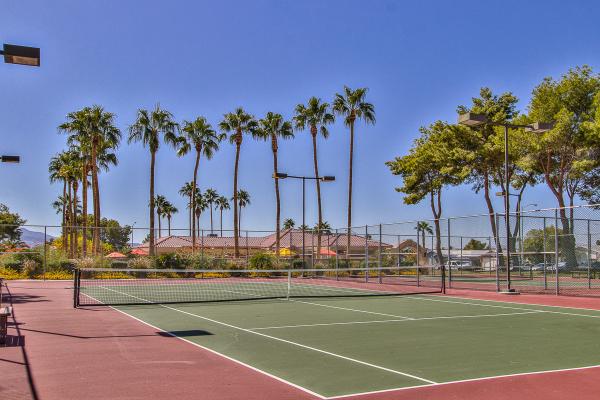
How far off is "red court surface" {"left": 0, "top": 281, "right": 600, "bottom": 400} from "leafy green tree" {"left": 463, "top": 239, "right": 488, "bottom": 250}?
2300 cm

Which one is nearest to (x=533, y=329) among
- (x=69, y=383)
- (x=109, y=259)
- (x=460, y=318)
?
(x=460, y=318)

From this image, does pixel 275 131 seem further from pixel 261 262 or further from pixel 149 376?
pixel 149 376

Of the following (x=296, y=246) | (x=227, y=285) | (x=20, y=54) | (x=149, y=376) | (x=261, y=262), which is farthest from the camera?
(x=296, y=246)

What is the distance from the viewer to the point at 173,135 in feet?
158

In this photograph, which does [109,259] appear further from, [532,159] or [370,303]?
[532,159]

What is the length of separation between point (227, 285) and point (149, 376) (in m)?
21.4

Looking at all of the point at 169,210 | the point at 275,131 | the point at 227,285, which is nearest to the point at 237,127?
the point at 275,131

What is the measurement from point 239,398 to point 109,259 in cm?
2974

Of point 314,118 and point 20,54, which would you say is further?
point 314,118

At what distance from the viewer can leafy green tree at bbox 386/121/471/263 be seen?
42.0 metres

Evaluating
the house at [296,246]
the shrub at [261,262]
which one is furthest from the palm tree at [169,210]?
the shrub at [261,262]

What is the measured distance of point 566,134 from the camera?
35.7m

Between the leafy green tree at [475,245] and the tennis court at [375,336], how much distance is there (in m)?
10.9

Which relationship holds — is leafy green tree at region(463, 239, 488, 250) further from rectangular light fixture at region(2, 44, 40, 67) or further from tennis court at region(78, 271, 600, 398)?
rectangular light fixture at region(2, 44, 40, 67)
